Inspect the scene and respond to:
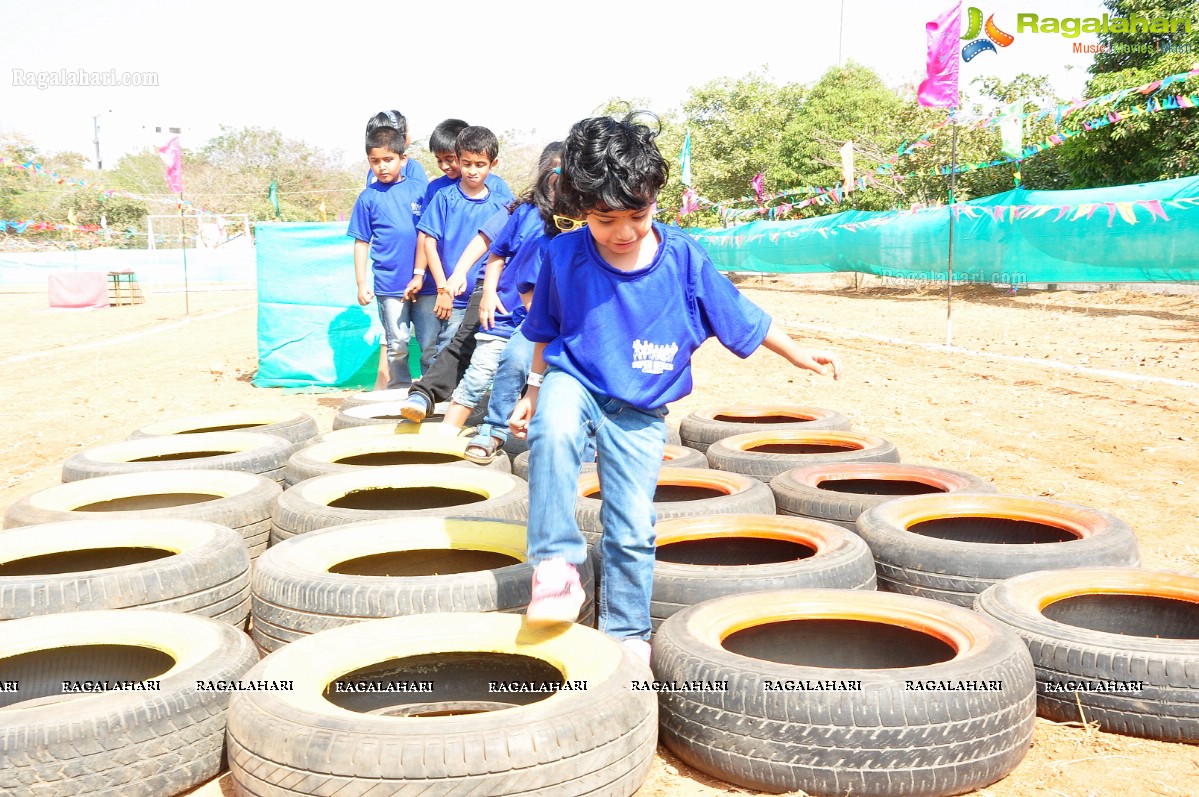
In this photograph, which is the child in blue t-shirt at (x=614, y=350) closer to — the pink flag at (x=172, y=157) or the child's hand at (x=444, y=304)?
the child's hand at (x=444, y=304)

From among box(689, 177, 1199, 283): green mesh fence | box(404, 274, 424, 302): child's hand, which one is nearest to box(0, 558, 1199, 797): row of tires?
box(404, 274, 424, 302): child's hand

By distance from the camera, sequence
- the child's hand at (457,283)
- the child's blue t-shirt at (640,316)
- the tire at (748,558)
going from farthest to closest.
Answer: the child's hand at (457,283), the tire at (748,558), the child's blue t-shirt at (640,316)

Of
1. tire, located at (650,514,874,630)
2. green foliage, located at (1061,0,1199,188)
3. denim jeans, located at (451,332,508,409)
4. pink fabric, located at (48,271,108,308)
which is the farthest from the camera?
pink fabric, located at (48,271,108,308)

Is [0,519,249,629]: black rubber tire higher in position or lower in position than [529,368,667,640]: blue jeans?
lower

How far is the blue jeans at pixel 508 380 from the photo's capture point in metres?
5.09

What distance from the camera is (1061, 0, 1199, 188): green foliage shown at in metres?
19.1

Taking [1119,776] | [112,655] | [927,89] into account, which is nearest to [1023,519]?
[1119,776]

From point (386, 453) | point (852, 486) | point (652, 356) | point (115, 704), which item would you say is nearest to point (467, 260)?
point (386, 453)

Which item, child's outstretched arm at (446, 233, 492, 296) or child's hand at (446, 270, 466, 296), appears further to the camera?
child's hand at (446, 270, 466, 296)

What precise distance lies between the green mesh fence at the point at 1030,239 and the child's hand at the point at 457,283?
12.6 m

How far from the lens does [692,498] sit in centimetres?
474

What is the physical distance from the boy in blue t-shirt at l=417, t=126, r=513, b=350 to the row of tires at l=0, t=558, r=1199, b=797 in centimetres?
383

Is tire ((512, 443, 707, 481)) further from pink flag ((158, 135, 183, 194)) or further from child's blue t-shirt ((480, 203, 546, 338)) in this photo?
pink flag ((158, 135, 183, 194))

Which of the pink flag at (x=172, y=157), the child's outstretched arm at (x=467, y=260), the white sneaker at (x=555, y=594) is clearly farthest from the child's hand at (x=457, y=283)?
the pink flag at (x=172, y=157)
